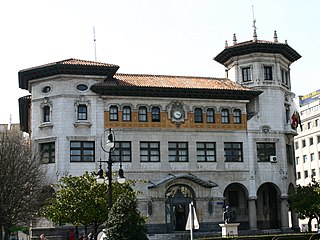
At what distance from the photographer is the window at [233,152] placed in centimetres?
4884

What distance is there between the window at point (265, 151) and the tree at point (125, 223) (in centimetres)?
2685

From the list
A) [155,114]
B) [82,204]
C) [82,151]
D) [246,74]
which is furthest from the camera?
[246,74]

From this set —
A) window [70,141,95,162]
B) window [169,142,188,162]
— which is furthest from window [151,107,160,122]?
window [70,141,95,162]

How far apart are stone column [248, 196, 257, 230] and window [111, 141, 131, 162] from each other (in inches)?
438

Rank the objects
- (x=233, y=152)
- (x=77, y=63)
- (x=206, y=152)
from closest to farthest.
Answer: (x=77, y=63) < (x=206, y=152) < (x=233, y=152)

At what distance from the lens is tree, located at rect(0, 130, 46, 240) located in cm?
3828

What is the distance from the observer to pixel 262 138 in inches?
1957

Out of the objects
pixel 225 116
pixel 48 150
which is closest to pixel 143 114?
pixel 225 116

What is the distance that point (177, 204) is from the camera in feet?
155

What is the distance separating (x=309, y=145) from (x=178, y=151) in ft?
165

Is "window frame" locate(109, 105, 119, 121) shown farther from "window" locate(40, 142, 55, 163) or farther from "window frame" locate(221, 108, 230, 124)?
"window frame" locate(221, 108, 230, 124)

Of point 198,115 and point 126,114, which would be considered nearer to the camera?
point 126,114

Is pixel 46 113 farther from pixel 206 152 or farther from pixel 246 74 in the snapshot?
pixel 246 74

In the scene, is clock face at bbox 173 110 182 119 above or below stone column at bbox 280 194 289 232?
above
